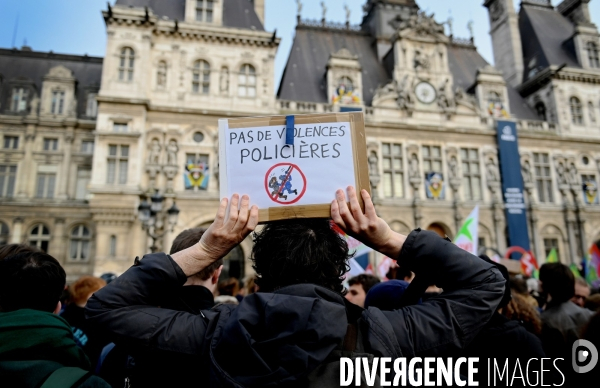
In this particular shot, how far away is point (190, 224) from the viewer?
19375 mm

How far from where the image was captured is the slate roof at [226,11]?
73.2 ft

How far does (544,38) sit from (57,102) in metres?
31.3

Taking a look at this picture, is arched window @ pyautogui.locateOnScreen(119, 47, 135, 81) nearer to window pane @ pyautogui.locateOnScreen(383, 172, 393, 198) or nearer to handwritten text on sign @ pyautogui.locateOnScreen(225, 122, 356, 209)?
window pane @ pyautogui.locateOnScreen(383, 172, 393, 198)

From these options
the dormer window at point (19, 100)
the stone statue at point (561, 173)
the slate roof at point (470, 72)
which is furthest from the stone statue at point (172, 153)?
the stone statue at point (561, 173)

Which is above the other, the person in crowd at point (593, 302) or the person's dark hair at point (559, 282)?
the person's dark hair at point (559, 282)

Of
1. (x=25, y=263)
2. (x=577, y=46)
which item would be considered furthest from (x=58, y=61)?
(x=577, y=46)

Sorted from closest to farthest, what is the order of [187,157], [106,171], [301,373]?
[301,373] < [106,171] < [187,157]

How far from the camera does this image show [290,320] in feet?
5.33

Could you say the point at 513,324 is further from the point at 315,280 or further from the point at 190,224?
the point at 190,224

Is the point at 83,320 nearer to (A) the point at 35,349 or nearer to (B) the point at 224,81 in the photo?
(A) the point at 35,349

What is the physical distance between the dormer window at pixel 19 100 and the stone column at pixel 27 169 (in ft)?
5.78

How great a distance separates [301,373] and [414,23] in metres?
26.5

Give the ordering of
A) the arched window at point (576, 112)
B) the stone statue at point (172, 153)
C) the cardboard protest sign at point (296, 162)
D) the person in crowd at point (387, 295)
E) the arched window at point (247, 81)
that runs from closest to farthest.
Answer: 1. the cardboard protest sign at point (296, 162)
2. the person in crowd at point (387, 295)
3. the stone statue at point (172, 153)
4. the arched window at point (247, 81)
5. the arched window at point (576, 112)

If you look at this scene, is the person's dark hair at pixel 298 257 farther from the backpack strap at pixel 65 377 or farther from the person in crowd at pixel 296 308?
the backpack strap at pixel 65 377
